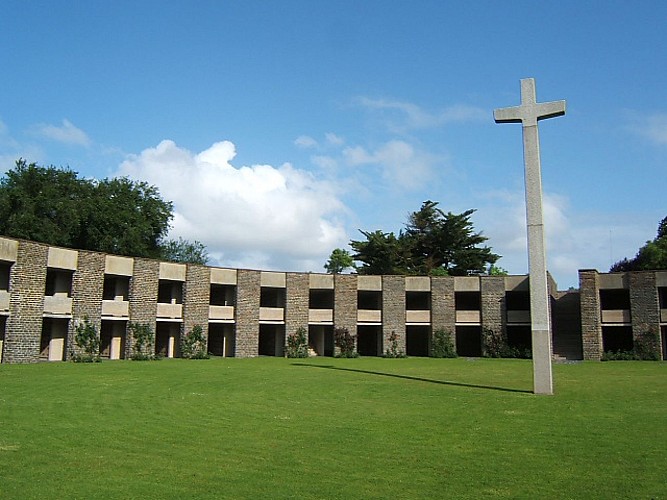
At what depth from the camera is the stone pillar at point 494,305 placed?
44.4 metres

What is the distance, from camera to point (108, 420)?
42.1 feet

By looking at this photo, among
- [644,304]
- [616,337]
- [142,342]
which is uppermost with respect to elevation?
[644,304]

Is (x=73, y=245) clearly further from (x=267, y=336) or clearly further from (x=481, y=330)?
(x=481, y=330)

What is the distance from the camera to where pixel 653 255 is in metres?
53.8

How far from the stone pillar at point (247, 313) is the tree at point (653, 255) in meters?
34.4

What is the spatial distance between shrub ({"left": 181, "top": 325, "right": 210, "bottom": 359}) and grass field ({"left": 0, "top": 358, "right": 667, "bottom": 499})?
19409 millimetres

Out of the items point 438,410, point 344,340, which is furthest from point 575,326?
point 438,410

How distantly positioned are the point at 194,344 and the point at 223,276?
16.9ft

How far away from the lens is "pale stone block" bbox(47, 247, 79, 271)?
33.1 m

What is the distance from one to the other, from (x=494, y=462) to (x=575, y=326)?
40448mm

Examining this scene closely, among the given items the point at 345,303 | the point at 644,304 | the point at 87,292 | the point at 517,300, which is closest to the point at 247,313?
the point at 345,303

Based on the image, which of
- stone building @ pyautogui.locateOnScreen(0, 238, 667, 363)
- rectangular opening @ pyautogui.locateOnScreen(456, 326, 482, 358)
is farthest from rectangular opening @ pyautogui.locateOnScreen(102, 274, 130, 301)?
rectangular opening @ pyautogui.locateOnScreen(456, 326, 482, 358)

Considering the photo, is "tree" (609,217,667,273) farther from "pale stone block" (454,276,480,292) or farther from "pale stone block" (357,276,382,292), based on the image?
"pale stone block" (357,276,382,292)

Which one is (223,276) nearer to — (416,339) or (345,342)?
(345,342)
